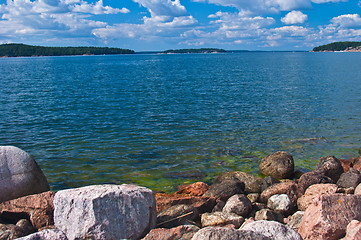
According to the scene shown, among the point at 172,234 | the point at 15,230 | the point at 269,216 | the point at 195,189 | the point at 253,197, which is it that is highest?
the point at 172,234

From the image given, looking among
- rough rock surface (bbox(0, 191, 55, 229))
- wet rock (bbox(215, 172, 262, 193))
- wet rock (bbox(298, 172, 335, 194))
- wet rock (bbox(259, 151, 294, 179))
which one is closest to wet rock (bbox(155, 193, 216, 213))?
wet rock (bbox(215, 172, 262, 193))

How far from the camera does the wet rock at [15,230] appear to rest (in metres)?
7.66

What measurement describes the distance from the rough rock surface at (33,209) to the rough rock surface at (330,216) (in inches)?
261

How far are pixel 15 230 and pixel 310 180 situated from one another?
9.82m

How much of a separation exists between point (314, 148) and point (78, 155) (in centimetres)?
1326

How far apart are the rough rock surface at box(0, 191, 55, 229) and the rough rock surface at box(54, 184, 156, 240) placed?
4.41 ft

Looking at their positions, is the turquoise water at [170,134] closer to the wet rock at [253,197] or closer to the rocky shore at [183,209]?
the rocky shore at [183,209]

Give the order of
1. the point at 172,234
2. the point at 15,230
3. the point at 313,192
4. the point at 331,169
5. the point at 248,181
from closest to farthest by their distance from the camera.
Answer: the point at 172,234 < the point at 15,230 < the point at 313,192 < the point at 248,181 < the point at 331,169

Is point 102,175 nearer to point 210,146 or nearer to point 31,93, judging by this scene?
point 210,146

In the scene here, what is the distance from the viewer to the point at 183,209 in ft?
30.3

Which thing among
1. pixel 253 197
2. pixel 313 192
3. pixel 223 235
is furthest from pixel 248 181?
pixel 223 235

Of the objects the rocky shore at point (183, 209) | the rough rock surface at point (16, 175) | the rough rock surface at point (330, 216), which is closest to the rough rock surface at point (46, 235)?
the rocky shore at point (183, 209)

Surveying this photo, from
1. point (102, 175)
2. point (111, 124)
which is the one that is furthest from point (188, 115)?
point (102, 175)

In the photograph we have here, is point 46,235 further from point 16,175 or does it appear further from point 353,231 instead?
point 353,231
